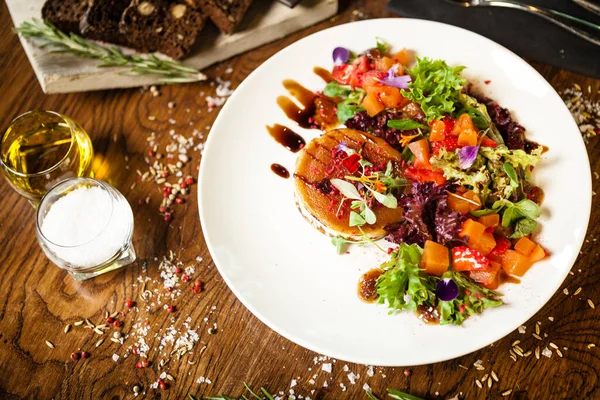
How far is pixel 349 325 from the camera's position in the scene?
353cm

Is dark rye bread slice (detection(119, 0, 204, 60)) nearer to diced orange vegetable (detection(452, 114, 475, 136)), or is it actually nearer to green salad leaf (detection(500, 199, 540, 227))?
diced orange vegetable (detection(452, 114, 475, 136))

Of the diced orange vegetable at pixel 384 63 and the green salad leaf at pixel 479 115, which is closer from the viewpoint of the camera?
the green salad leaf at pixel 479 115

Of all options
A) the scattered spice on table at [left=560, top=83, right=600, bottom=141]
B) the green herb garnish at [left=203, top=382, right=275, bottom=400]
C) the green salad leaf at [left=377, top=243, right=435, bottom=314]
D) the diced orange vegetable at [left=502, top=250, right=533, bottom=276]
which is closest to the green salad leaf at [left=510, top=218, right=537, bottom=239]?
the diced orange vegetable at [left=502, top=250, right=533, bottom=276]

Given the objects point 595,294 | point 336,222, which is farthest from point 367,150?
point 595,294

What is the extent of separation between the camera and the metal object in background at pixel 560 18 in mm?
4230

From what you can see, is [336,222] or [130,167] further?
[130,167]

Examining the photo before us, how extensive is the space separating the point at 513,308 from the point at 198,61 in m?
2.77

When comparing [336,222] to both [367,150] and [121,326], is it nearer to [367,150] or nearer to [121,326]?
[367,150]

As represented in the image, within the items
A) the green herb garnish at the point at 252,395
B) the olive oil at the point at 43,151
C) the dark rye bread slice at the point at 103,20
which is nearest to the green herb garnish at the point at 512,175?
the green herb garnish at the point at 252,395

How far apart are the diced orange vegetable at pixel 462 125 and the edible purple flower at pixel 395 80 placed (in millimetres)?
426

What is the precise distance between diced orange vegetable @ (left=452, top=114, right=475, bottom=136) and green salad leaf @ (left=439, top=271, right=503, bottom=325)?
0.86 metres

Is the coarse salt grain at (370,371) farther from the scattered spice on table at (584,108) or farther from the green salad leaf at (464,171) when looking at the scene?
the scattered spice on table at (584,108)

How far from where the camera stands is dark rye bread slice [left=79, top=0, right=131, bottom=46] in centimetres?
426

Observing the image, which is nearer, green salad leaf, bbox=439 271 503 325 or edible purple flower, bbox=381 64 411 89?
green salad leaf, bbox=439 271 503 325
